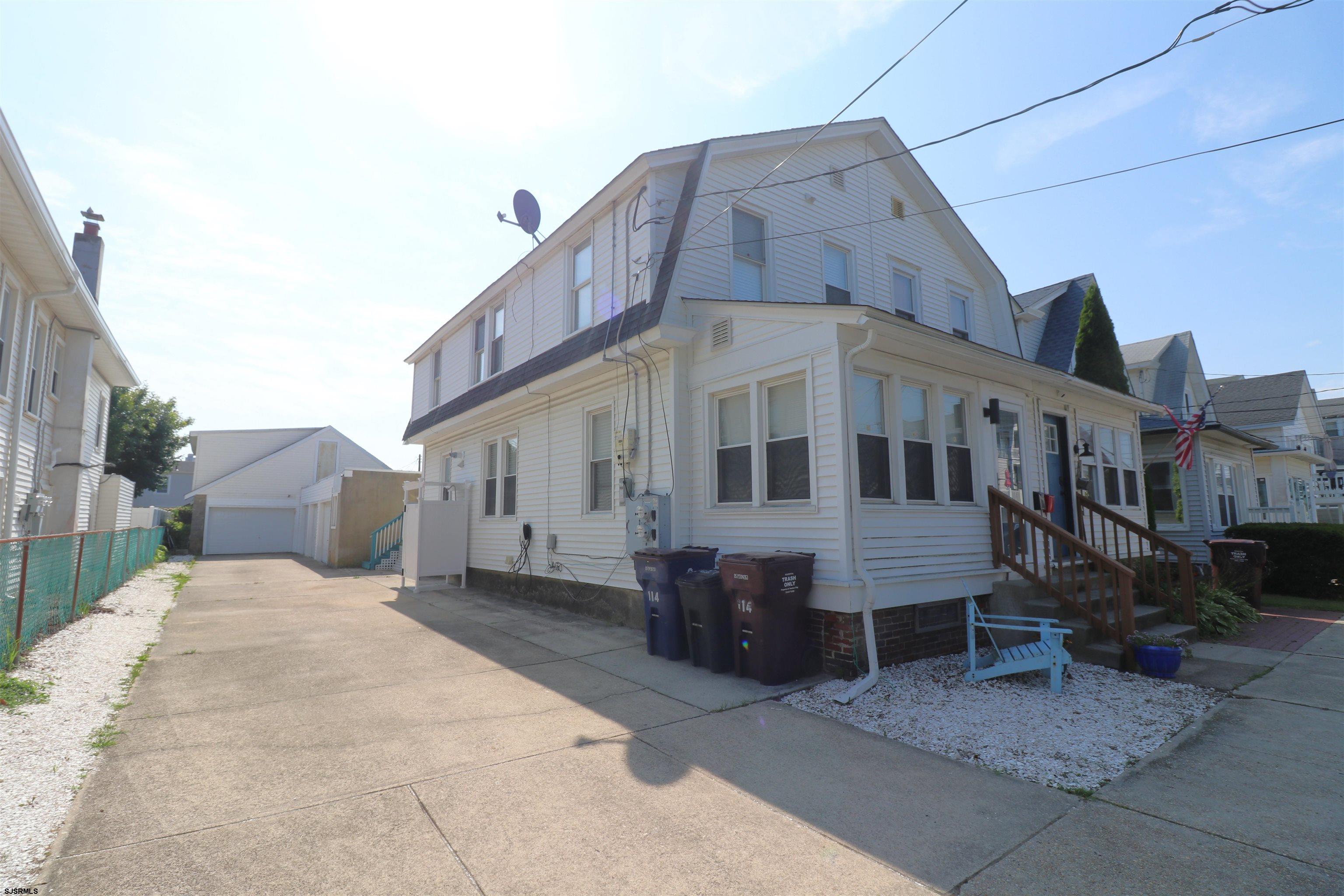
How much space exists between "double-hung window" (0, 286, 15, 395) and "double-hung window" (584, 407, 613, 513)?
853cm

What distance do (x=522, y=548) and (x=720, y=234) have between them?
649 cm

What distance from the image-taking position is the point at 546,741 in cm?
480

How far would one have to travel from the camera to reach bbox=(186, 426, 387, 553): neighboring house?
3025 centimetres

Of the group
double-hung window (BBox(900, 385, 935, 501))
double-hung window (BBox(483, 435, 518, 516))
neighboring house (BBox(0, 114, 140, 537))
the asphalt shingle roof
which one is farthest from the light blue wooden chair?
the asphalt shingle roof

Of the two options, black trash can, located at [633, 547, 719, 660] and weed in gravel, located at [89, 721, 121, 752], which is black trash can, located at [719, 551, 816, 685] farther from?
weed in gravel, located at [89, 721, 121, 752]

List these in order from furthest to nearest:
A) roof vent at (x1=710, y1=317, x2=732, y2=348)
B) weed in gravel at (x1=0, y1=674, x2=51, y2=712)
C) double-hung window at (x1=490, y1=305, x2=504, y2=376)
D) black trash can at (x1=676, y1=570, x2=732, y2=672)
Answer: double-hung window at (x1=490, y1=305, x2=504, y2=376) < roof vent at (x1=710, y1=317, x2=732, y2=348) < black trash can at (x1=676, y1=570, x2=732, y2=672) < weed in gravel at (x1=0, y1=674, x2=51, y2=712)

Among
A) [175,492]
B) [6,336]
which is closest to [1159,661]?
[6,336]

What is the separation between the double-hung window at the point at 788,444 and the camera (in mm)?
7188

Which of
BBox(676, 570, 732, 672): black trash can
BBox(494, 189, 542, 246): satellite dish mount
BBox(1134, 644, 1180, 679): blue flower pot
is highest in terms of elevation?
BBox(494, 189, 542, 246): satellite dish mount

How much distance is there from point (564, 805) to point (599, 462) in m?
6.74

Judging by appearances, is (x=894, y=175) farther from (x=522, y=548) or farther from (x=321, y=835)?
(x=321, y=835)

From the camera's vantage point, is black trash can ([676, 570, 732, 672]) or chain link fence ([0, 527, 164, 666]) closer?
chain link fence ([0, 527, 164, 666])

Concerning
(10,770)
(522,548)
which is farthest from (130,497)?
(10,770)

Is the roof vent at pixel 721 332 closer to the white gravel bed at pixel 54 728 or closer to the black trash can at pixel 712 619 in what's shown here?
the black trash can at pixel 712 619
